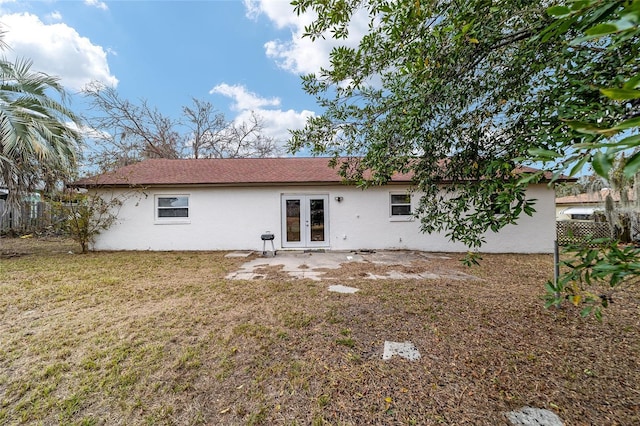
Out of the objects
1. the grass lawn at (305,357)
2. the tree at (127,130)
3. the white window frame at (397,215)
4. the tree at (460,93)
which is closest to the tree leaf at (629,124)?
the tree at (460,93)

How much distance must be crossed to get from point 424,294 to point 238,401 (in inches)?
137

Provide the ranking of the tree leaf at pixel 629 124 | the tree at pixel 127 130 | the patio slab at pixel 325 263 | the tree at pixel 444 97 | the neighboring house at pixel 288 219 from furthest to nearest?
the tree at pixel 127 130
the neighboring house at pixel 288 219
the patio slab at pixel 325 263
the tree at pixel 444 97
the tree leaf at pixel 629 124

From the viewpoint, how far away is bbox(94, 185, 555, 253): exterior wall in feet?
30.9

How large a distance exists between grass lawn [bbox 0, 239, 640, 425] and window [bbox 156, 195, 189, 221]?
478 centimetres

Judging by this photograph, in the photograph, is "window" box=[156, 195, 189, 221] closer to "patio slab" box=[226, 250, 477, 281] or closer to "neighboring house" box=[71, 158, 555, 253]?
"neighboring house" box=[71, 158, 555, 253]

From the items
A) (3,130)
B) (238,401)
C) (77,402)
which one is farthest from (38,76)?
(238,401)

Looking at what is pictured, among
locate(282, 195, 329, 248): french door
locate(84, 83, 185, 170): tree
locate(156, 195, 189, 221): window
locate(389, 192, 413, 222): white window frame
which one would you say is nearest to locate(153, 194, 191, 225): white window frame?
locate(156, 195, 189, 221): window

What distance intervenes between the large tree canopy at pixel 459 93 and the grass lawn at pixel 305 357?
4.26 ft

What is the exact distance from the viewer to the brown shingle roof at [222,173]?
363 inches

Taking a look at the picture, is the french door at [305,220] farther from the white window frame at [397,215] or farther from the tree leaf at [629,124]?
the tree leaf at [629,124]

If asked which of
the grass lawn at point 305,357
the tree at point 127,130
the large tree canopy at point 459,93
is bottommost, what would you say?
the grass lawn at point 305,357

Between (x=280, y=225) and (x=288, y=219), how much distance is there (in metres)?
0.37

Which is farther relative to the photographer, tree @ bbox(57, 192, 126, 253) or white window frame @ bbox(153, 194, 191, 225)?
white window frame @ bbox(153, 194, 191, 225)

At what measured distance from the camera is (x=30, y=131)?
23.4 ft
